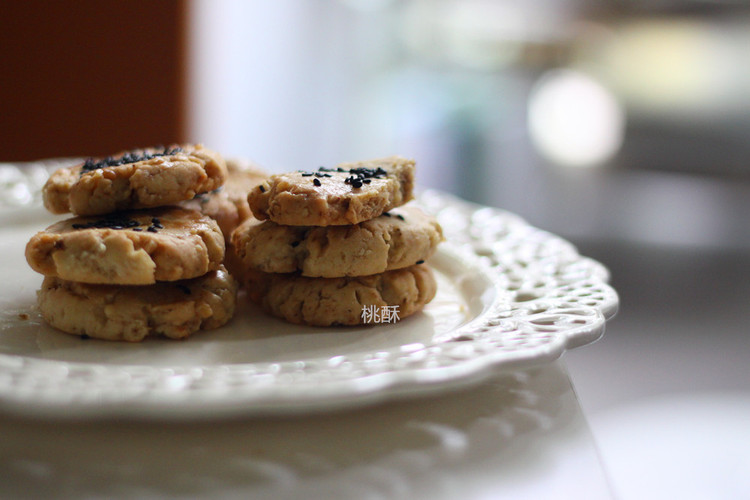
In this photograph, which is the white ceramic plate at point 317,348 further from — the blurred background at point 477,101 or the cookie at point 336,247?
Answer: the blurred background at point 477,101

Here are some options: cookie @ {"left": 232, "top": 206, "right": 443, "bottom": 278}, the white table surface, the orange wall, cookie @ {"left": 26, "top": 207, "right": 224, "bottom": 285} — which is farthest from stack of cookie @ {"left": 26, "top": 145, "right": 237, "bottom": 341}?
the orange wall

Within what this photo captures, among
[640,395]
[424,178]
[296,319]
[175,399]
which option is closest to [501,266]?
[296,319]

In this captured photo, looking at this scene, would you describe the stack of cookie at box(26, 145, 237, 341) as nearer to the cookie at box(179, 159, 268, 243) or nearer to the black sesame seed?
the black sesame seed

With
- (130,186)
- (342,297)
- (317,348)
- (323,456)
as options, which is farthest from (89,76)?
(323,456)

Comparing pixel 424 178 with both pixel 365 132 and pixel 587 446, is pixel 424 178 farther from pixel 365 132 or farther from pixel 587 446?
pixel 587 446

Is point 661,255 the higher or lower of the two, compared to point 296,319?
lower

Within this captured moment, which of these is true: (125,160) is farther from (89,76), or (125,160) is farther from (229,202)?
(89,76)

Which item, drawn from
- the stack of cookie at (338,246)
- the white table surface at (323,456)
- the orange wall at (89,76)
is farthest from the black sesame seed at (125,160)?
the orange wall at (89,76)
